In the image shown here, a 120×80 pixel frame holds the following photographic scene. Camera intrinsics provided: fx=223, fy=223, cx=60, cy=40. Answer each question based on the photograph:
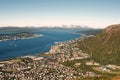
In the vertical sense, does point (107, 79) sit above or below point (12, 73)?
above

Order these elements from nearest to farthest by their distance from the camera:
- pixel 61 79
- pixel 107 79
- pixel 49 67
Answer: pixel 107 79 → pixel 61 79 → pixel 49 67

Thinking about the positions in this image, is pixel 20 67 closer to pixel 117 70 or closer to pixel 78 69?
pixel 78 69

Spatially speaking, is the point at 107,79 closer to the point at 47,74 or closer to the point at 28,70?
the point at 47,74

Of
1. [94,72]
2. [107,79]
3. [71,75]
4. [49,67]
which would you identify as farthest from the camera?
[49,67]

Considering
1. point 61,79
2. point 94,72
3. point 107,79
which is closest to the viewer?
point 107,79

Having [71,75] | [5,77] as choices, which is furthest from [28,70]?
[71,75]

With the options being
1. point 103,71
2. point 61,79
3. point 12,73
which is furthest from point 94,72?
point 12,73

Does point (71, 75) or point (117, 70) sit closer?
point (71, 75)

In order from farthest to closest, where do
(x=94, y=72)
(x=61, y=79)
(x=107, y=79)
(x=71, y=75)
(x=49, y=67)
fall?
(x=49, y=67) → (x=94, y=72) → (x=71, y=75) → (x=61, y=79) → (x=107, y=79)

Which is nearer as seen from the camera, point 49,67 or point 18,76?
point 18,76
